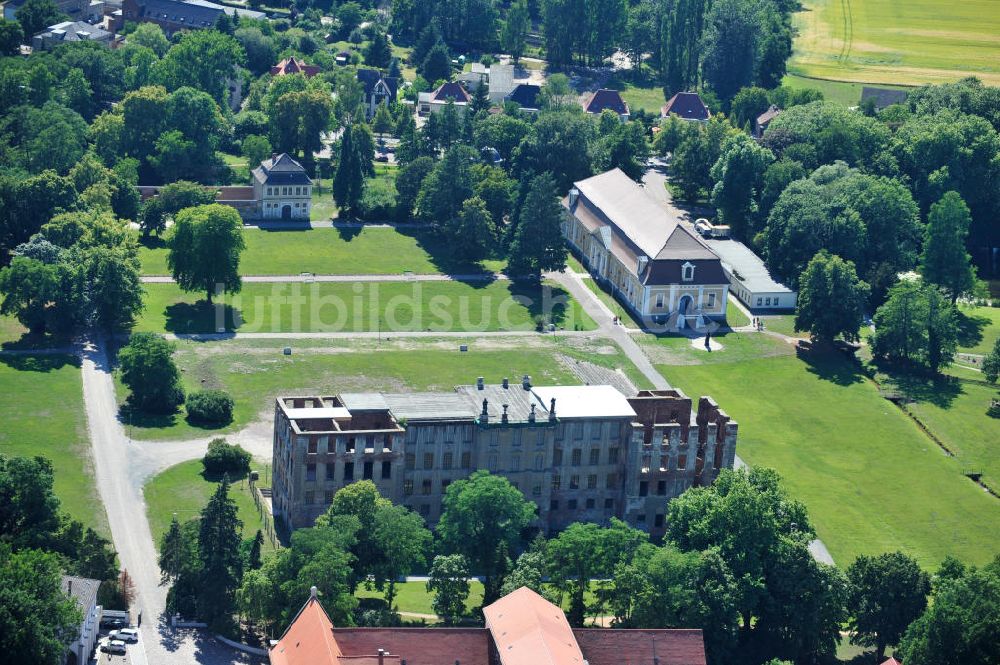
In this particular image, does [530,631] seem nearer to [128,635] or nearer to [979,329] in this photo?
[128,635]

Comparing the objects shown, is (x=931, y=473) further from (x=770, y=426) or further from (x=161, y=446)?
(x=161, y=446)

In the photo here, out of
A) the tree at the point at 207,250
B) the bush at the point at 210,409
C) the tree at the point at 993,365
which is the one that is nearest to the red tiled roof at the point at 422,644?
the bush at the point at 210,409

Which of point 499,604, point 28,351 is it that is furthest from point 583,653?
point 28,351

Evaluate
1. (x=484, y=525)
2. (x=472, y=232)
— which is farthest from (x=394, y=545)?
(x=472, y=232)

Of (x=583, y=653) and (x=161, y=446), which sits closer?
(x=583, y=653)

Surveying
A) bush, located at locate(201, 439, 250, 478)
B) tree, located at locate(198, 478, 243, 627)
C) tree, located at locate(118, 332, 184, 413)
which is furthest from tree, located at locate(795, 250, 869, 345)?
tree, located at locate(198, 478, 243, 627)

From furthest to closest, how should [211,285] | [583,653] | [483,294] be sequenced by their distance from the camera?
[483,294]
[211,285]
[583,653]
